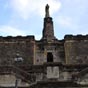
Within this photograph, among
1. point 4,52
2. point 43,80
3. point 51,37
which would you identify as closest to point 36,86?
point 43,80

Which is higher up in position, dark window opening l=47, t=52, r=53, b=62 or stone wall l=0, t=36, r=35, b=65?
stone wall l=0, t=36, r=35, b=65

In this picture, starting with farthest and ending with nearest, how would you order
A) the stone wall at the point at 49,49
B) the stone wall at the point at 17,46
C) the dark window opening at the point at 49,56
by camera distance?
1. the dark window opening at the point at 49,56
2. the stone wall at the point at 49,49
3. the stone wall at the point at 17,46

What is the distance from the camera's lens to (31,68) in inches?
866

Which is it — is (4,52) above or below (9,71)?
above

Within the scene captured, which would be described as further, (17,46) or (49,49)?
(49,49)

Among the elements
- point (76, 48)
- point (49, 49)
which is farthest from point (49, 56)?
point (76, 48)

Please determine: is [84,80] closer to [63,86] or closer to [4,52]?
[63,86]

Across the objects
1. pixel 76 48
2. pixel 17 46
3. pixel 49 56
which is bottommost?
pixel 49 56

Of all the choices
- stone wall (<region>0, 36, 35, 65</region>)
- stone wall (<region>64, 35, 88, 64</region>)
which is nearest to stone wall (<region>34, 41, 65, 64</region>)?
stone wall (<region>64, 35, 88, 64</region>)

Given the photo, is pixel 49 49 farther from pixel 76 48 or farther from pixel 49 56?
pixel 76 48

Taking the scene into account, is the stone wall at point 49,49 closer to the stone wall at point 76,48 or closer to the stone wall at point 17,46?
the stone wall at point 76,48

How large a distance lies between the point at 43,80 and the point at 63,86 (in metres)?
1.39

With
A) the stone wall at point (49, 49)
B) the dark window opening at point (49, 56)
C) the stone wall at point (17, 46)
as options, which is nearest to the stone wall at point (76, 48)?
the stone wall at point (49, 49)

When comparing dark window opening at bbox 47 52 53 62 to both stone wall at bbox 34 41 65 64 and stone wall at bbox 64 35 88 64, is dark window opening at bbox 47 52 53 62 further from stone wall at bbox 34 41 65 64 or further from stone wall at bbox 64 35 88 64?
stone wall at bbox 64 35 88 64
